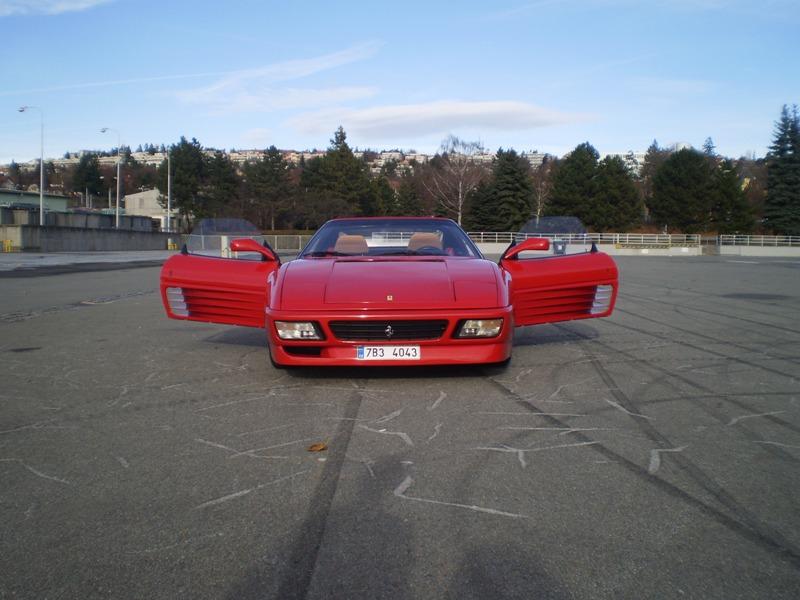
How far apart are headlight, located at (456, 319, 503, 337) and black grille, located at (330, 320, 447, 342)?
14 cm

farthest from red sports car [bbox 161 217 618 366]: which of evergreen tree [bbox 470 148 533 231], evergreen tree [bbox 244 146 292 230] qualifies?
evergreen tree [bbox 470 148 533 231]

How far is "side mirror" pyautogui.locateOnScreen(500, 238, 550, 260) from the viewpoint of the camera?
582 cm

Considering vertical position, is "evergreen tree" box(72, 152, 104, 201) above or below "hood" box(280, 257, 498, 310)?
above

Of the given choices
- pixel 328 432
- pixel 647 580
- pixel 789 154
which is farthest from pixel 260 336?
pixel 789 154

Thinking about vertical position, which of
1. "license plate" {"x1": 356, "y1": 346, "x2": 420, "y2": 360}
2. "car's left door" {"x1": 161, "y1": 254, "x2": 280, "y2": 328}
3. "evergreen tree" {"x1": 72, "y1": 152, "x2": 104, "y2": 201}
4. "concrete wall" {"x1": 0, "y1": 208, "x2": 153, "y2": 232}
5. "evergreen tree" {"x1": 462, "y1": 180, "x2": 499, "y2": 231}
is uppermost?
"evergreen tree" {"x1": 72, "y1": 152, "x2": 104, "y2": 201}

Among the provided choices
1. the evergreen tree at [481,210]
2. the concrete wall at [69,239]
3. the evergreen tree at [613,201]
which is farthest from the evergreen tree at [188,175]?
the evergreen tree at [613,201]

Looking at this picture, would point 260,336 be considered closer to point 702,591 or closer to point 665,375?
point 665,375

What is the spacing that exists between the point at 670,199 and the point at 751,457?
268 feet

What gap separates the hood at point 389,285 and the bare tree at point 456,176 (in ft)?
209

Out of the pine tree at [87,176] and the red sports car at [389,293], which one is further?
the pine tree at [87,176]

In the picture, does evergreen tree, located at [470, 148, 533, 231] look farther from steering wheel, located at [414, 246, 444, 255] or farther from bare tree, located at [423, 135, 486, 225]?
steering wheel, located at [414, 246, 444, 255]

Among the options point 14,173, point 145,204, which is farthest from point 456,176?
point 14,173

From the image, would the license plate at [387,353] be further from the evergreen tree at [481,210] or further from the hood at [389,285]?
the evergreen tree at [481,210]

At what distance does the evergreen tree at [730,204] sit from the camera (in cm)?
7569
